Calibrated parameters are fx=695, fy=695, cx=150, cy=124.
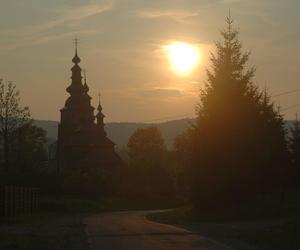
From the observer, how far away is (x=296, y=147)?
177 feet

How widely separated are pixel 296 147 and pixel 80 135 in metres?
52.4

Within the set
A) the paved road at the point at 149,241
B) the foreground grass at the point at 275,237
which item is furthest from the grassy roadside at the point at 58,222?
the foreground grass at the point at 275,237

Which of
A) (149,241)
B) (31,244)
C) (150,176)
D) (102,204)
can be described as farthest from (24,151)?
(31,244)

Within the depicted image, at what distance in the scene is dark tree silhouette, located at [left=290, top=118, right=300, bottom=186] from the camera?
51.8 meters

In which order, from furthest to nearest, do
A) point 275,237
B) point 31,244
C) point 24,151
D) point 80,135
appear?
point 80,135
point 24,151
point 275,237
point 31,244

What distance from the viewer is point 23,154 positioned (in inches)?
2955

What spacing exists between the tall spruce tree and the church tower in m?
54.6

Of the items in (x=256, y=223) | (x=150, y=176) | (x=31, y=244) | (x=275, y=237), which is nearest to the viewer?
(x=31, y=244)

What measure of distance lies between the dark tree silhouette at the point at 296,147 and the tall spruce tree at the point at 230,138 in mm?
9644

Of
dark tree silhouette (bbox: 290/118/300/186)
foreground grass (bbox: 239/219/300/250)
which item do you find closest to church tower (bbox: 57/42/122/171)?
dark tree silhouette (bbox: 290/118/300/186)

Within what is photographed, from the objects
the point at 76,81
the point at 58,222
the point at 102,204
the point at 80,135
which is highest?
the point at 76,81

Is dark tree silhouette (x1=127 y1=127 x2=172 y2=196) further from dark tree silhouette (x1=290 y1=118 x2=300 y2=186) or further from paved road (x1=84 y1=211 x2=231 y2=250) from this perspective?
paved road (x1=84 y1=211 x2=231 y2=250)

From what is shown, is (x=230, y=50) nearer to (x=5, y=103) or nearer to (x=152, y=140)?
(x=5, y=103)

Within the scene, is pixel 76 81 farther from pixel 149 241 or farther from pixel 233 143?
pixel 149 241
